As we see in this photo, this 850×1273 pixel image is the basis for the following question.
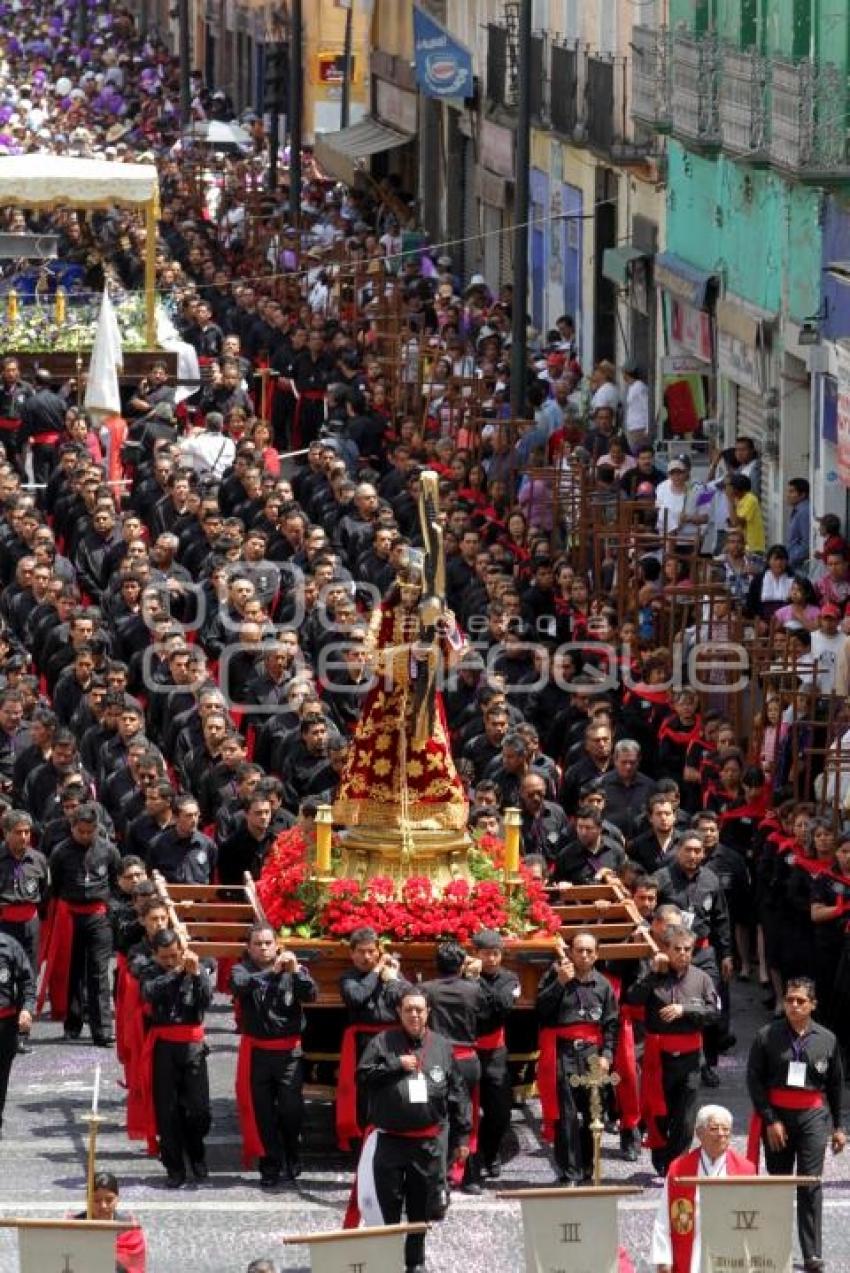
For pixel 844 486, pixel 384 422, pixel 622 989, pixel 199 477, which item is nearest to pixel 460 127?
pixel 384 422

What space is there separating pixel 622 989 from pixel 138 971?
97.0 inches

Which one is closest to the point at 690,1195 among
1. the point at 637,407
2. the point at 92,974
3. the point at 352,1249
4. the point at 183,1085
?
the point at 352,1249

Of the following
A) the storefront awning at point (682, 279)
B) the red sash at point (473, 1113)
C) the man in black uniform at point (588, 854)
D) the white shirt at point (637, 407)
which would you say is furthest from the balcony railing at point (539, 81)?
the red sash at point (473, 1113)

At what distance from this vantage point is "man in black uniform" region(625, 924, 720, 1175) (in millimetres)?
19984

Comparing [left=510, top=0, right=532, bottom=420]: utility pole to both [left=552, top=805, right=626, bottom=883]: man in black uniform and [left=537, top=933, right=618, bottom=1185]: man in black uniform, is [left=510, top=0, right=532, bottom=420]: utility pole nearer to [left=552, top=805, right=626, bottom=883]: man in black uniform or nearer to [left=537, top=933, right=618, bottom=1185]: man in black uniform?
[left=552, top=805, right=626, bottom=883]: man in black uniform

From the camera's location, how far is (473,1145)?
64.7 feet

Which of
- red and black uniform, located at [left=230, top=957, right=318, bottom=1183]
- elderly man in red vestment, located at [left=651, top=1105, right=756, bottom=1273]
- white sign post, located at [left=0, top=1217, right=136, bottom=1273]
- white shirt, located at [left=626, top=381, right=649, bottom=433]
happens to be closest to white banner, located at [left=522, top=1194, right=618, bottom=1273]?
elderly man in red vestment, located at [left=651, top=1105, right=756, bottom=1273]

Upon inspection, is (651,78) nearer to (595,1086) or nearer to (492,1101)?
(492,1101)

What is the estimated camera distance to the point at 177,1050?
2006 cm

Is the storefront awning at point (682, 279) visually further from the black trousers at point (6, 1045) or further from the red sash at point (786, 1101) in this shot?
the red sash at point (786, 1101)

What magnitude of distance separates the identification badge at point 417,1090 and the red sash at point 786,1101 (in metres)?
1.44

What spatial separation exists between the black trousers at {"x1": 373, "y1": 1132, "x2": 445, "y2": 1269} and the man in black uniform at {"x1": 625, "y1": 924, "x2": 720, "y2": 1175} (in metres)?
1.62

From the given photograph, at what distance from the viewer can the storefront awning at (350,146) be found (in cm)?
5441

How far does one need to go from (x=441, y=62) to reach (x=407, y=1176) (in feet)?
99.1
